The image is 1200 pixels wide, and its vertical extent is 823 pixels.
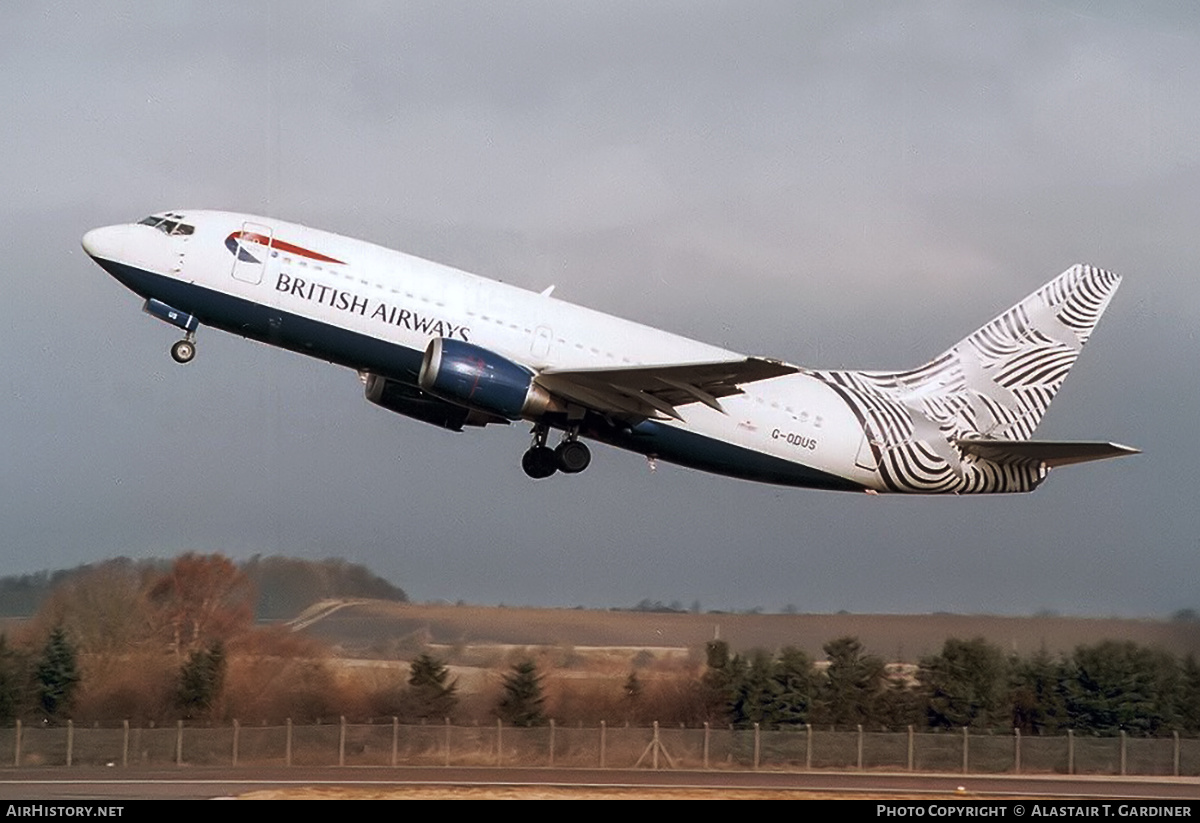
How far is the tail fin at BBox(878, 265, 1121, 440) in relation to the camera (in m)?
38.7

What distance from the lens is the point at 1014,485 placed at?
38125 mm

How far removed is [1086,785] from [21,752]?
1946 centimetres

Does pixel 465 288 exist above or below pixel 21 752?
above

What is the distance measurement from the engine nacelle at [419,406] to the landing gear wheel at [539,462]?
88 centimetres

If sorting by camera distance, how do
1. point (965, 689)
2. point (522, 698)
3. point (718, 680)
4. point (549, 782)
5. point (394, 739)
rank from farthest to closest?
point (965, 689) → point (718, 680) → point (522, 698) → point (394, 739) → point (549, 782)

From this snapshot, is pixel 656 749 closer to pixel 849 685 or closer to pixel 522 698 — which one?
pixel 522 698

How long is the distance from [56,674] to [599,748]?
1038 centimetres

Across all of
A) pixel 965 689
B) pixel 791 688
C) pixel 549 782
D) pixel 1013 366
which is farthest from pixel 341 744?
pixel 1013 366

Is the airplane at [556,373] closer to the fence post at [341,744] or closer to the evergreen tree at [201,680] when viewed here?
the evergreen tree at [201,680]

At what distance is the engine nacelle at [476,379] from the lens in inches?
1294

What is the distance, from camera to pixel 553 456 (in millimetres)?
36875

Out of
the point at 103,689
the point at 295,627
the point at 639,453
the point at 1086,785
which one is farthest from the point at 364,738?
the point at 1086,785

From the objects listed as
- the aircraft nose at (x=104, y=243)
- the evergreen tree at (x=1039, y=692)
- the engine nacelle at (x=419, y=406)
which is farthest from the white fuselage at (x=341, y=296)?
the evergreen tree at (x=1039, y=692)
